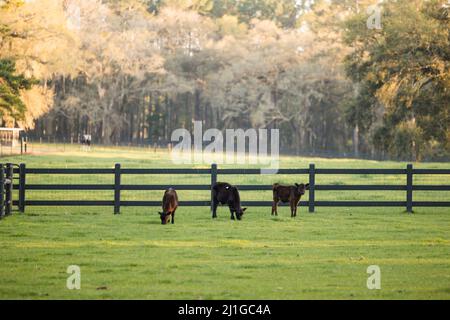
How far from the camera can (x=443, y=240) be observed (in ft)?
52.6

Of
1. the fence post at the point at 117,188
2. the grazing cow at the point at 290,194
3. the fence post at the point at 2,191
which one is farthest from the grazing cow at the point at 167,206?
the fence post at the point at 2,191

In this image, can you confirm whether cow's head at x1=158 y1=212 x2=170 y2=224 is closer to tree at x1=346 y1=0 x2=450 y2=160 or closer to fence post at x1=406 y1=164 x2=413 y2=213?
fence post at x1=406 y1=164 x2=413 y2=213

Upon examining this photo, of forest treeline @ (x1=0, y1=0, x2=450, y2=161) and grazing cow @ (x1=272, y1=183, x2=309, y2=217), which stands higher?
forest treeline @ (x1=0, y1=0, x2=450, y2=161)

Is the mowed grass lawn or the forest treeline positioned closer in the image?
the mowed grass lawn

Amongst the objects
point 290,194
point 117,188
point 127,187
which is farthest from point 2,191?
point 290,194

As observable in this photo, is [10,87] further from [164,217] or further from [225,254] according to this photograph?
[225,254]

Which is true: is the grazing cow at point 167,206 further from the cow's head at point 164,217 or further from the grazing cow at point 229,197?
the grazing cow at point 229,197

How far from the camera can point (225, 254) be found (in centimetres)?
1381

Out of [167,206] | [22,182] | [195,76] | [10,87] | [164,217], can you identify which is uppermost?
A: [195,76]

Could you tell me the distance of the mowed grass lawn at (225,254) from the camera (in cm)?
1063

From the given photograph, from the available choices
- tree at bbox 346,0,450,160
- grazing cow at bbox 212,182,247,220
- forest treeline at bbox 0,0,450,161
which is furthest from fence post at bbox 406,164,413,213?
forest treeline at bbox 0,0,450,161

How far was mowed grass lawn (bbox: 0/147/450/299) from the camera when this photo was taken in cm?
1063

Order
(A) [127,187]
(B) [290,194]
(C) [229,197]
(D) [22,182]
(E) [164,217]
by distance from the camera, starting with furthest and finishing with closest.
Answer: (A) [127,187] → (D) [22,182] → (B) [290,194] → (C) [229,197] → (E) [164,217]
